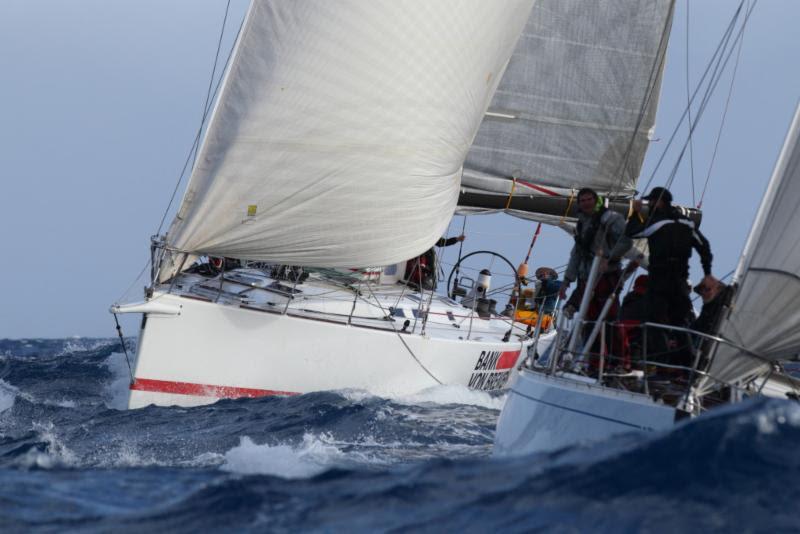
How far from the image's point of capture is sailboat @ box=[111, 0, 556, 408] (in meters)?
10.9

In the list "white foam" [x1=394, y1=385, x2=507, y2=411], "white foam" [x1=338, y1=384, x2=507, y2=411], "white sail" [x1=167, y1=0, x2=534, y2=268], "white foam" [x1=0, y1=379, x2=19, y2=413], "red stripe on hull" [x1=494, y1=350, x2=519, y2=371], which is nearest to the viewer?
"white sail" [x1=167, y1=0, x2=534, y2=268]

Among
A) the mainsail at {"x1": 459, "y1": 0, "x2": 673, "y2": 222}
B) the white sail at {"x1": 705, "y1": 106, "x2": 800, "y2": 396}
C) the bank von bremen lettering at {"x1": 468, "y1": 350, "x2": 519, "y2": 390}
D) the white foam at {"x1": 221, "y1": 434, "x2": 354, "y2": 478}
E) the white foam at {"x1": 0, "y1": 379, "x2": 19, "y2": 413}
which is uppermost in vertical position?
the mainsail at {"x1": 459, "y1": 0, "x2": 673, "y2": 222}

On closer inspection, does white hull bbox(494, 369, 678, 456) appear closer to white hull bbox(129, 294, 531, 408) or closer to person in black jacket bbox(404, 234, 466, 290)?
white hull bbox(129, 294, 531, 408)

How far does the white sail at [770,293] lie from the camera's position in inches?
239

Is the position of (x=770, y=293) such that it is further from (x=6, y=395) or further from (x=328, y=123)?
(x=6, y=395)

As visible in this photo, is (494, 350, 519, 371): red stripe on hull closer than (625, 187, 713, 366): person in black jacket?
No

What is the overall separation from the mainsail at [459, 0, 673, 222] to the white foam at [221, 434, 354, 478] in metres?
7.52

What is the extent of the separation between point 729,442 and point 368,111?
6.71 metres

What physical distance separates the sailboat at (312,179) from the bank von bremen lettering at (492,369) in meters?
1.71

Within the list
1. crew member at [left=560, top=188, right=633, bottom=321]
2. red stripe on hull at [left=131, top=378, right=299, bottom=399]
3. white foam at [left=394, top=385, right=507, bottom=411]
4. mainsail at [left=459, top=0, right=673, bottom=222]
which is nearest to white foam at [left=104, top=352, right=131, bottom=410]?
red stripe on hull at [left=131, top=378, right=299, bottom=399]

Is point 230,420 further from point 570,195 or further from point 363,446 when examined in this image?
point 570,195

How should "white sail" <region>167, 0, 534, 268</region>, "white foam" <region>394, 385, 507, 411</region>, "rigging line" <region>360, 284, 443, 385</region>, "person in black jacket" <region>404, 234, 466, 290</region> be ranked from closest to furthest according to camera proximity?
"white sail" <region>167, 0, 534, 268</region>
"white foam" <region>394, 385, 507, 411</region>
"rigging line" <region>360, 284, 443, 385</region>
"person in black jacket" <region>404, 234, 466, 290</region>

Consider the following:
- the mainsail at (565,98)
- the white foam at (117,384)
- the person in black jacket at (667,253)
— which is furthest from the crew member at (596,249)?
the mainsail at (565,98)

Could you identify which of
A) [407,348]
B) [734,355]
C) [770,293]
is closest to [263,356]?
[407,348]
